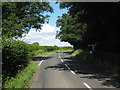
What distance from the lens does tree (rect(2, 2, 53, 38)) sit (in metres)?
27.9

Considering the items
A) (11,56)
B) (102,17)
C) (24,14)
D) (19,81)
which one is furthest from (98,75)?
(24,14)

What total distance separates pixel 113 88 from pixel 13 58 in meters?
8.54

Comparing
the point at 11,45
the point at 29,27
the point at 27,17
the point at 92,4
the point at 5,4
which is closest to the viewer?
the point at 11,45

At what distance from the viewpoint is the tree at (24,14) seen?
27.9 meters

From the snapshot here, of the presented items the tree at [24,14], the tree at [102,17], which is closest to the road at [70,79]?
the tree at [102,17]

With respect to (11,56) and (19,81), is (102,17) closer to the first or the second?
(11,56)

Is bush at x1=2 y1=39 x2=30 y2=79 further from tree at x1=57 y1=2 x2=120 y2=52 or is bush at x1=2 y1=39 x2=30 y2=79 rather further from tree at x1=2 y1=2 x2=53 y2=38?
tree at x1=2 y1=2 x2=53 y2=38

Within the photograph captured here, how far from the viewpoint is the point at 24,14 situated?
33781mm

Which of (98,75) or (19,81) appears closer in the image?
(19,81)

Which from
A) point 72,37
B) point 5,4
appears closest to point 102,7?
point 5,4

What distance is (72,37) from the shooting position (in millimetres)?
57531

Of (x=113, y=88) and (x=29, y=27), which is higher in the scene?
(x=29, y=27)

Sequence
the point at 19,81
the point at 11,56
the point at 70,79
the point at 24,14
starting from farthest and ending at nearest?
the point at 24,14
the point at 11,56
the point at 70,79
the point at 19,81

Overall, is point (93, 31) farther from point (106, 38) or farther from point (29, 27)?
point (29, 27)
